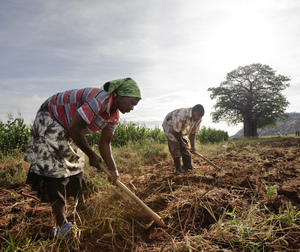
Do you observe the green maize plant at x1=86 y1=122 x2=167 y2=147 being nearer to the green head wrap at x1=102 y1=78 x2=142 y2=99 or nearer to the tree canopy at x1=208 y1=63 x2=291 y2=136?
the green head wrap at x1=102 y1=78 x2=142 y2=99

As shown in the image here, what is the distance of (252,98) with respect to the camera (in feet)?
75.3

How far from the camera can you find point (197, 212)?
2.05 m

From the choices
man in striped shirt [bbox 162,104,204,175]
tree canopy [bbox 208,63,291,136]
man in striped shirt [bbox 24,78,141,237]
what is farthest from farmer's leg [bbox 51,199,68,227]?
tree canopy [bbox 208,63,291,136]

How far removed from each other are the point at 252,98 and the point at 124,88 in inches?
962

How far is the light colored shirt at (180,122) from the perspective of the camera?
12.3ft

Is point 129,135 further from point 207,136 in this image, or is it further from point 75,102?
point 207,136

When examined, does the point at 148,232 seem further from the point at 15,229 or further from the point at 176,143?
the point at 176,143

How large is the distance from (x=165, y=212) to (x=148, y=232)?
1.09ft

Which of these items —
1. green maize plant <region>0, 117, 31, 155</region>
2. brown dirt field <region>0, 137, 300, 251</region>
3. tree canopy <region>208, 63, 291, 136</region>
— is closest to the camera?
brown dirt field <region>0, 137, 300, 251</region>

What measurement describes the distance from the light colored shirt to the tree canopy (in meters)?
21.2

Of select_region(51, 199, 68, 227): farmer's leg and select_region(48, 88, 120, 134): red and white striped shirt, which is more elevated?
select_region(48, 88, 120, 134): red and white striped shirt

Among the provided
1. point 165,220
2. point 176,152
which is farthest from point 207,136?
point 165,220

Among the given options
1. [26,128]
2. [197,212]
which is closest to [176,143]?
[197,212]

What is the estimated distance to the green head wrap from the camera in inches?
67.9
